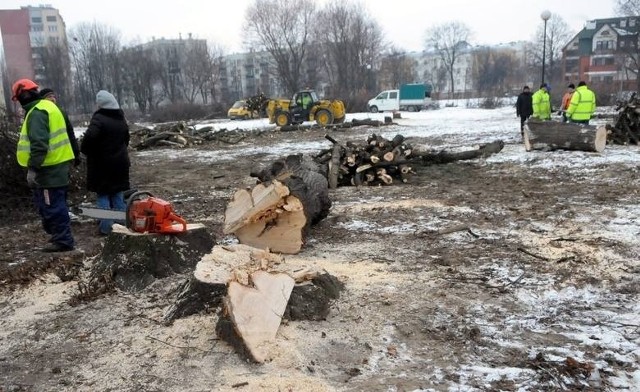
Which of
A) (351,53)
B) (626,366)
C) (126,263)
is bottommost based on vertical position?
(626,366)

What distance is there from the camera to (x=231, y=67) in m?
→ 101

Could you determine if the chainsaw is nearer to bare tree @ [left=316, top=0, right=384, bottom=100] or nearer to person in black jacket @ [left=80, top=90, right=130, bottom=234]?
person in black jacket @ [left=80, top=90, right=130, bottom=234]

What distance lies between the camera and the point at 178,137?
2016 cm

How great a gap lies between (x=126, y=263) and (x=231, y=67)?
10163 centimetres

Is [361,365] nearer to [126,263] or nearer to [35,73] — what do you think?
[126,263]

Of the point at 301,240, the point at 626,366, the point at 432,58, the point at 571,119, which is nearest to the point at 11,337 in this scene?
the point at 301,240

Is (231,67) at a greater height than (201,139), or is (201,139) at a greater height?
(231,67)

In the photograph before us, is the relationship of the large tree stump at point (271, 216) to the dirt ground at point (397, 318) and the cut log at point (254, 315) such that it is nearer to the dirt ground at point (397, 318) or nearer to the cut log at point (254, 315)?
the dirt ground at point (397, 318)

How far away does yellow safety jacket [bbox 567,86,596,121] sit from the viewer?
12.6m

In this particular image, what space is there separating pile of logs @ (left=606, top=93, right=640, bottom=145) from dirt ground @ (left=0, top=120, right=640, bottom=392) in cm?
696

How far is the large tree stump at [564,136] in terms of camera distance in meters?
11.4

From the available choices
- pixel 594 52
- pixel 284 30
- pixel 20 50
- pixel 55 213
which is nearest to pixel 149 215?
pixel 55 213

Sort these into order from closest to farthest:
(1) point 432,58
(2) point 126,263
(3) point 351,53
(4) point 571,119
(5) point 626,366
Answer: (5) point 626,366 < (2) point 126,263 < (4) point 571,119 < (3) point 351,53 < (1) point 432,58

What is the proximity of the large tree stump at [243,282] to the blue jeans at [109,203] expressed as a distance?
267 centimetres
